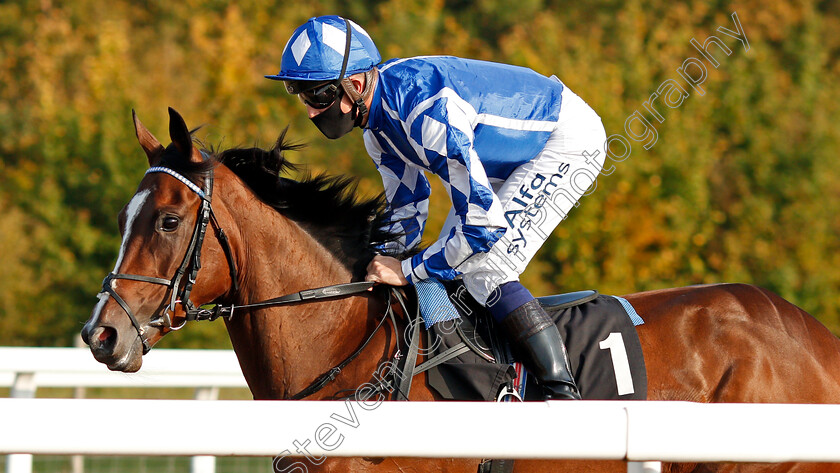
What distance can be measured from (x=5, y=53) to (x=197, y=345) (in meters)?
15.5

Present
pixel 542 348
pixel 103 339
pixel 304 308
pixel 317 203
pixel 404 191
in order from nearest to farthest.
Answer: pixel 103 339
pixel 542 348
pixel 304 308
pixel 317 203
pixel 404 191

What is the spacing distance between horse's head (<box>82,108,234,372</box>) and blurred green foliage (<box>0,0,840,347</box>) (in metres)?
9.52

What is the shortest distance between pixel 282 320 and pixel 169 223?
18.9 inches

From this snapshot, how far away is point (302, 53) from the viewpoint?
2729 mm

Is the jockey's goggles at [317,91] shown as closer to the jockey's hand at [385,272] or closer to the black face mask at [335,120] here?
the black face mask at [335,120]

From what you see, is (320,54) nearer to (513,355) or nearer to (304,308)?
(304,308)

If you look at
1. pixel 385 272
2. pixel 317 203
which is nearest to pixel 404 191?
pixel 317 203

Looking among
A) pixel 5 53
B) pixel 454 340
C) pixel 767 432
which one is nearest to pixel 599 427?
pixel 767 432

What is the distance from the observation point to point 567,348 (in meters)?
2.79

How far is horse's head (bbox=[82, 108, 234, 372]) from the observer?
97.1 inches

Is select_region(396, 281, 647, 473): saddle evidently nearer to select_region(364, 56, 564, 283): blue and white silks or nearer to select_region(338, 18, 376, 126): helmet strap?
select_region(364, 56, 564, 283): blue and white silks

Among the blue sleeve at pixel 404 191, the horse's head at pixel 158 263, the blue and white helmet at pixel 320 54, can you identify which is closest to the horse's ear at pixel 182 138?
the horse's head at pixel 158 263

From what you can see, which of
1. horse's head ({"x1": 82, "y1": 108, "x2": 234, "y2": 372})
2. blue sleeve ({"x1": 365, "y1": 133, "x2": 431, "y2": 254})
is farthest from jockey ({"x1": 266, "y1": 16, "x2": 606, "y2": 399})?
horse's head ({"x1": 82, "y1": 108, "x2": 234, "y2": 372})

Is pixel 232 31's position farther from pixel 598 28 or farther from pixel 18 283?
pixel 598 28
